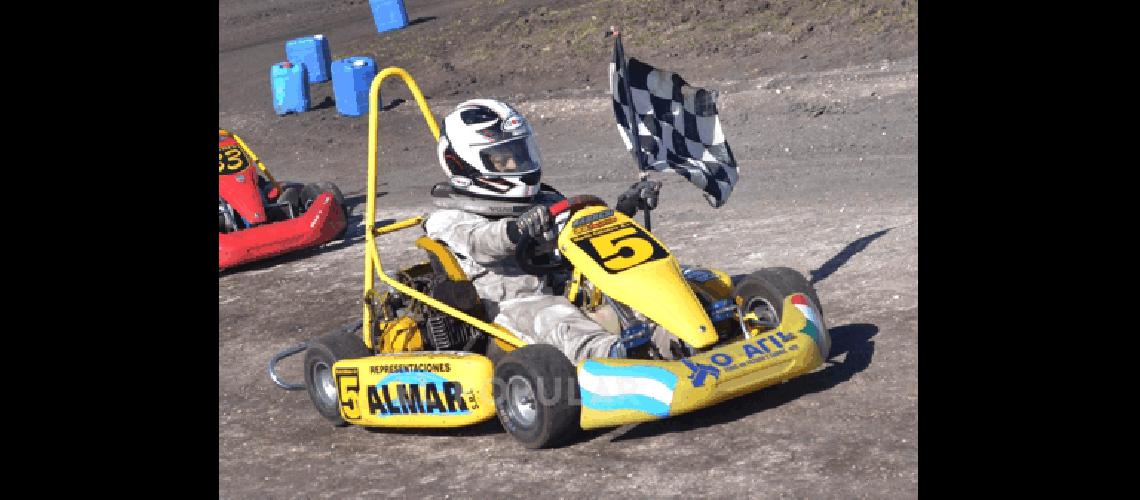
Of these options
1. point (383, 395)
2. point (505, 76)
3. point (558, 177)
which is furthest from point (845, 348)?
point (505, 76)

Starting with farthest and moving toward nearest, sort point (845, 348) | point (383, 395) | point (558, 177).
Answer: point (558, 177)
point (845, 348)
point (383, 395)

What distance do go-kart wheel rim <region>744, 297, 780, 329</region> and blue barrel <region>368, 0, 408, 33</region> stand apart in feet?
54.1

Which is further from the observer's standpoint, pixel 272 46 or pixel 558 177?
pixel 272 46

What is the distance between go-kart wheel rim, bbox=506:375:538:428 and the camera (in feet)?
19.8

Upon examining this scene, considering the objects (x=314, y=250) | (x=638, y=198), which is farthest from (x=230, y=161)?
Answer: (x=638, y=198)

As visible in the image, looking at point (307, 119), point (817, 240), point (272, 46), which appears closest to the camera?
point (817, 240)

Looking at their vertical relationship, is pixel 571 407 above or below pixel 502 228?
below

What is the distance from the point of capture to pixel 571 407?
5914 millimetres

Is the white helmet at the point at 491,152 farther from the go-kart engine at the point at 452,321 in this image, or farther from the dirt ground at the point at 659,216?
the dirt ground at the point at 659,216

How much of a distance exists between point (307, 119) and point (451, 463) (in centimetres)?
1197

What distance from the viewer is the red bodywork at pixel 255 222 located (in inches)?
418

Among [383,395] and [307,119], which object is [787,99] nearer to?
[307,119]

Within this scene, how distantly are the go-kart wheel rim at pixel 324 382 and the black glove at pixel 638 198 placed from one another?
1651mm

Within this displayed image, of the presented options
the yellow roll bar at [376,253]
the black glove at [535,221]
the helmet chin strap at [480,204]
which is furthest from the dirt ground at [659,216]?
the helmet chin strap at [480,204]
